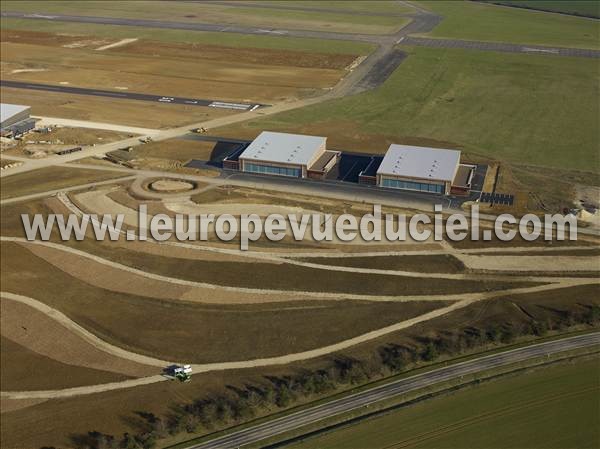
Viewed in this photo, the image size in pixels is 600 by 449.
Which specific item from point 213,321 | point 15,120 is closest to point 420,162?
point 213,321

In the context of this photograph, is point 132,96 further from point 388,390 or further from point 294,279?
point 388,390

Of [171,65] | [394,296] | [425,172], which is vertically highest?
[171,65]

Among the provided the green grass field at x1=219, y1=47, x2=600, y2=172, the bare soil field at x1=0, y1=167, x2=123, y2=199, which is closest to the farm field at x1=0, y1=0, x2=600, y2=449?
the bare soil field at x1=0, y1=167, x2=123, y2=199

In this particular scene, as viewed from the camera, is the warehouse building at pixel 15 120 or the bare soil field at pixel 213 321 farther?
the warehouse building at pixel 15 120

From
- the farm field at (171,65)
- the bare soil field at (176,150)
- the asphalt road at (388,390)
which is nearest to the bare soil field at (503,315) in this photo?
the asphalt road at (388,390)

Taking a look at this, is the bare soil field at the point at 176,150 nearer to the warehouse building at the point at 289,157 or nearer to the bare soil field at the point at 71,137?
the bare soil field at the point at 71,137

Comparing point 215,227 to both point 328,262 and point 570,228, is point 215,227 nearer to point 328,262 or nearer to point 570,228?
point 328,262

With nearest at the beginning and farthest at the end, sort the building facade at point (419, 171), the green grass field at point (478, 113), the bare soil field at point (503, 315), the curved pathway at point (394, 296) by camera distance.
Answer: the bare soil field at point (503, 315), the curved pathway at point (394, 296), the building facade at point (419, 171), the green grass field at point (478, 113)
